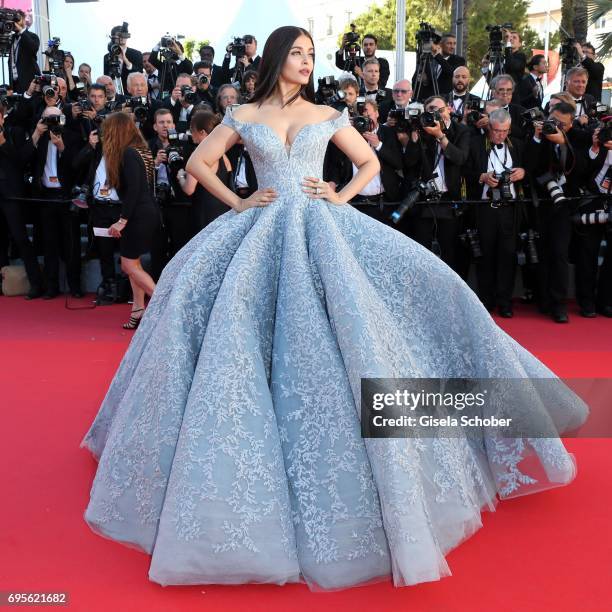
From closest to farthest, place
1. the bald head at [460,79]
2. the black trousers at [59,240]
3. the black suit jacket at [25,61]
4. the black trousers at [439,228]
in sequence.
A: the black trousers at [439,228], the black trousers at [59,240], the bald head at [460,79], the black suit jacket at [25,61]

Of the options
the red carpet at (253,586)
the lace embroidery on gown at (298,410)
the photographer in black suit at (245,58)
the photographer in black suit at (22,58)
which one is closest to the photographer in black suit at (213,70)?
the photographer in black suit at (245,58)

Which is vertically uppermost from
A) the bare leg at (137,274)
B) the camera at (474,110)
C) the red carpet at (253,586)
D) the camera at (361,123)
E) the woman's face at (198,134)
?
the camera at (474,110)

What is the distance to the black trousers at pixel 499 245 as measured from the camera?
6.34 meters

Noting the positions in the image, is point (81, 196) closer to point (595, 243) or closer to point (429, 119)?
point (429, 119)

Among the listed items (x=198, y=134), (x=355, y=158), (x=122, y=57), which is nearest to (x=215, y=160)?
(x=355, y=158)

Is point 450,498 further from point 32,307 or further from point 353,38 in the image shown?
point 353,38

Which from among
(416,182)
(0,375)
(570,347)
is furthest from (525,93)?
(0,375)

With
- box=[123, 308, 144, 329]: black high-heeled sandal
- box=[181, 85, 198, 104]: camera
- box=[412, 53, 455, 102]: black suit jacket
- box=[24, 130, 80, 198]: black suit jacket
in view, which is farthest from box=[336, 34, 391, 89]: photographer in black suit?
box=[123, 308, 144, 329]: black high-heeled sandal

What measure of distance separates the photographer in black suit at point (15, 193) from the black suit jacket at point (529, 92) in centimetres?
451

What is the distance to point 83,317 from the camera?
21.0 ft

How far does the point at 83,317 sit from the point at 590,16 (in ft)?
35.7

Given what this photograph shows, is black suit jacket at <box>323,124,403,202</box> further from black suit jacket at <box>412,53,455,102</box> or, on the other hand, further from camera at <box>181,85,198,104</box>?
black suit jacket at <box>412,53,455,102</box>

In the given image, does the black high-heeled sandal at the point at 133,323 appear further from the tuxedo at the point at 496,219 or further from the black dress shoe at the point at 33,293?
the tuxedo at the point at 496,219

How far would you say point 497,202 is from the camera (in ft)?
20.5
